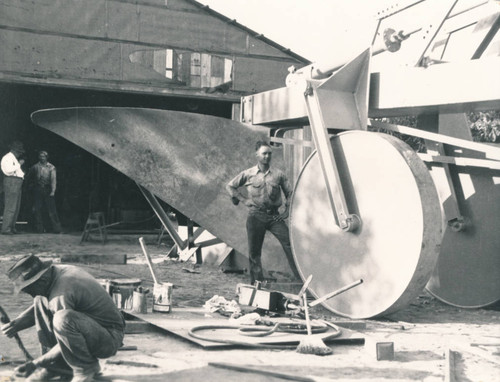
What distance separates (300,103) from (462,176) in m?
2.08

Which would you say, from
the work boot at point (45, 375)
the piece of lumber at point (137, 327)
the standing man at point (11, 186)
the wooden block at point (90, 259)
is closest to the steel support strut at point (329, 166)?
the piece of lumber at point (137, 327)

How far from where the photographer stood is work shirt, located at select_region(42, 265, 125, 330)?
4.64 m

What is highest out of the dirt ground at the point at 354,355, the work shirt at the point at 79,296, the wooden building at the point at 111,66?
the wooden building at the point at 111,66

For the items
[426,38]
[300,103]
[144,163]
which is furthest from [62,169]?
[426,38]

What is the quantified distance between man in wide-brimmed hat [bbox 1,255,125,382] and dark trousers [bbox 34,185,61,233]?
11.8m

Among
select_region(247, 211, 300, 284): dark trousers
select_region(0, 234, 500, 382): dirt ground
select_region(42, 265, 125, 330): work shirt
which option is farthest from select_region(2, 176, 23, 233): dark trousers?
select_region(42, 265, 125, 330): work shirt

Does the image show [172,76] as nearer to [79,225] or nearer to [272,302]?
[79,225]

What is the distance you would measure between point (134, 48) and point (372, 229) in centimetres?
1008

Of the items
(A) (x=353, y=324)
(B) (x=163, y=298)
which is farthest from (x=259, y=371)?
(B) (x=163, y=298)

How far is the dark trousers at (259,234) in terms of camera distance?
881 centimetres

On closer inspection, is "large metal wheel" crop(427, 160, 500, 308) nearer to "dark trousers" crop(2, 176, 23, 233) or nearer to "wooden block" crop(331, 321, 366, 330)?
"wooden block" crop(331, 321, 366, 330)

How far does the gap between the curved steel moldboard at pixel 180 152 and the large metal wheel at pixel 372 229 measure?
1522 millimetres

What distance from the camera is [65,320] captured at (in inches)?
178

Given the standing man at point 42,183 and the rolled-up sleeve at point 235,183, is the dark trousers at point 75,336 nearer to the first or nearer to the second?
the rolled-up sleeve at point 235,183
